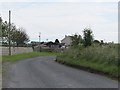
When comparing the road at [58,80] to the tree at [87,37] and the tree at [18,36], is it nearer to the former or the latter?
the tree at [87,37]

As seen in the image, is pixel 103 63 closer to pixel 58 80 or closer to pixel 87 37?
pixel 58 80

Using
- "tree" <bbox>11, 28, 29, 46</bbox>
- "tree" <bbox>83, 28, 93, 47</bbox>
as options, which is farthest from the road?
"tree" <bbox>11, 28, 29, 46</bbox>

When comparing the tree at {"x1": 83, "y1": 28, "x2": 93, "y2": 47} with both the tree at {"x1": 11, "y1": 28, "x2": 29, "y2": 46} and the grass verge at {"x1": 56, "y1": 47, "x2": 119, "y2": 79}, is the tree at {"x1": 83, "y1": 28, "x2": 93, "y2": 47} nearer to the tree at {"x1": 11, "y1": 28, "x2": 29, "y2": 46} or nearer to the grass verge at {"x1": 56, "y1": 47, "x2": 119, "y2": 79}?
the grass verge at {"x1": 56, "y1": 47, "x2": 119, "y2": 79}

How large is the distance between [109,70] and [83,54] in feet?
46.1

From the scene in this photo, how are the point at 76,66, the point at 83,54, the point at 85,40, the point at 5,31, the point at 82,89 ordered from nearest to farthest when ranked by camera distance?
the point at 82,89 → the point at 76,66 → the point at 83,54 → the point at 85,40 → the point at 5,31

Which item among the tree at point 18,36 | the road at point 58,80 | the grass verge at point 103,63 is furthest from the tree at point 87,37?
the tree at point 18,36

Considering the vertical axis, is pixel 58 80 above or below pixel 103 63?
below

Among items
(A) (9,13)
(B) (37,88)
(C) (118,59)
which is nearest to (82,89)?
(B) (37,88)

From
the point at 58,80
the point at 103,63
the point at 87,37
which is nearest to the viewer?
the point at 58,80

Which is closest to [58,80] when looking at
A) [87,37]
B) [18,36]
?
[87,37]

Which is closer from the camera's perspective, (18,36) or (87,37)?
(87,37)

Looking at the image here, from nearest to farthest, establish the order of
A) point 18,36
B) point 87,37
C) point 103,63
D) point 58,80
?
point 58,80, point 103,63, point 87,37, point 18,36

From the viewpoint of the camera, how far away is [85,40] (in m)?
47.9

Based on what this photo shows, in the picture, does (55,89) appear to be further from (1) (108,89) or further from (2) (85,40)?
(2) (85,40)
